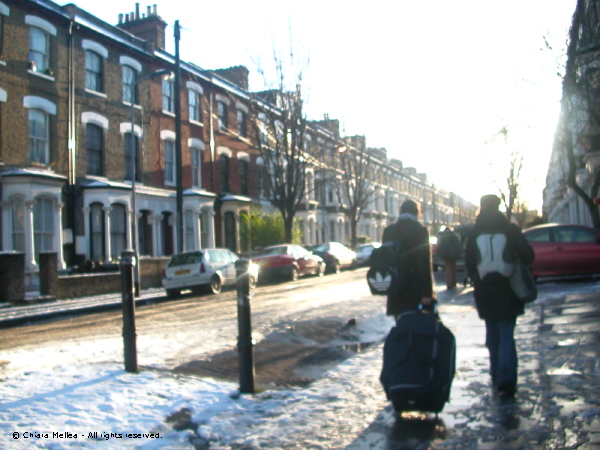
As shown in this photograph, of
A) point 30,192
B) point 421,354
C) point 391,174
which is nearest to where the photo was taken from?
point 421,354

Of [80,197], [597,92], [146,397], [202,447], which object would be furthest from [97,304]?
[597,92]

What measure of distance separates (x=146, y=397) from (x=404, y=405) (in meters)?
2.28

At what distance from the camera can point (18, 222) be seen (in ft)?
67.3

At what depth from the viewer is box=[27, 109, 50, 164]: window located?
2158 centimetres

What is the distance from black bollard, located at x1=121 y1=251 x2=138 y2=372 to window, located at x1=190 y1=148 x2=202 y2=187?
24.8 m

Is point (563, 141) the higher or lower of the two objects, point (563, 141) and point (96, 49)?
the lower

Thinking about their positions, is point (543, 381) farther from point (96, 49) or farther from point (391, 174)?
point (391, 174)

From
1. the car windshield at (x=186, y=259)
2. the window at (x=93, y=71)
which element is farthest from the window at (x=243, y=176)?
the car windshield at (x=186, y=259)

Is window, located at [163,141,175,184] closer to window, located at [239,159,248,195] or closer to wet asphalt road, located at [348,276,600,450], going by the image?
window, located at [239,159,248,195]

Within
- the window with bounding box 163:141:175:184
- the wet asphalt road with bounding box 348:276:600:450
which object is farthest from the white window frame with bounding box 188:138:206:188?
the wet asphalt road with bounding box 348:276:600:450

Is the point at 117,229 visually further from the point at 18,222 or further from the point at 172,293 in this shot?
the point at 172,293

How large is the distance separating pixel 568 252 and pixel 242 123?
23.3m

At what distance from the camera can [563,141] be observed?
21453 millimetres

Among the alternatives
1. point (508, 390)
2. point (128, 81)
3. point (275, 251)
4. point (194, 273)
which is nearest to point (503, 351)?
point (508, 390)
